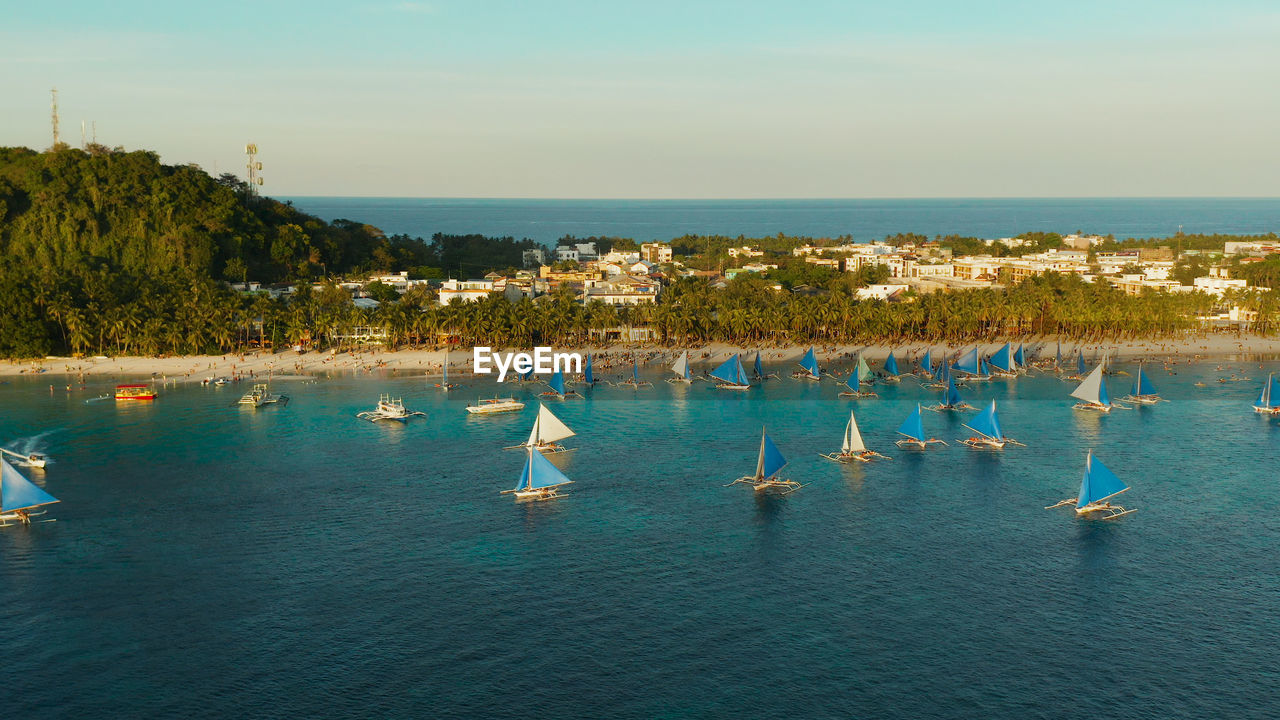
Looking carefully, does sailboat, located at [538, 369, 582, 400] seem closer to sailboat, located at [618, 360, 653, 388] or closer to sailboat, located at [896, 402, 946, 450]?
sailboat, located at [618, 360, 653, 388]

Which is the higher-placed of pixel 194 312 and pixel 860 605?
pixel 194 312

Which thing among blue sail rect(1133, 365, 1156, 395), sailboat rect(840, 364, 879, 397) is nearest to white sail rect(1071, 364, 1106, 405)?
blue sail rect(1133, 365, 1156, 395)

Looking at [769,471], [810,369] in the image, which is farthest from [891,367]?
[769,471]

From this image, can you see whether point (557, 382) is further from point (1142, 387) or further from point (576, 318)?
point (1142, 387)

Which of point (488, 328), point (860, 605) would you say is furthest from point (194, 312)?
point (860, 605)

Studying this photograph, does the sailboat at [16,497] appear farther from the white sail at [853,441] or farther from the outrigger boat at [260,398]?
the white sail at [853,441]

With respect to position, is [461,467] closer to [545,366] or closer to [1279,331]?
[545,366]
